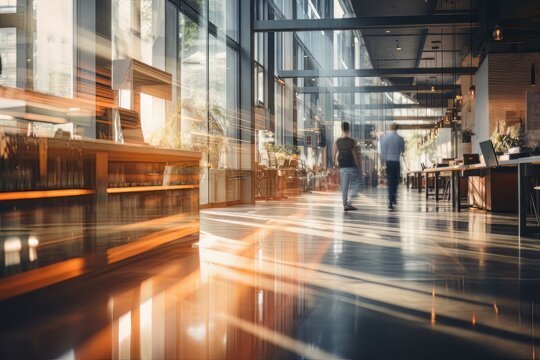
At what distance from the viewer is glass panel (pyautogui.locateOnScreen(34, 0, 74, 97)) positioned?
221 inches

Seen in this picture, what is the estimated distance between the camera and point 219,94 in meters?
12.1

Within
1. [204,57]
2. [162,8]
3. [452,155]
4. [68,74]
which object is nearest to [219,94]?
[204,57]

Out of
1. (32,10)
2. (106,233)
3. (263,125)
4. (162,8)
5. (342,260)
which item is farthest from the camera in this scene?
(263,125)

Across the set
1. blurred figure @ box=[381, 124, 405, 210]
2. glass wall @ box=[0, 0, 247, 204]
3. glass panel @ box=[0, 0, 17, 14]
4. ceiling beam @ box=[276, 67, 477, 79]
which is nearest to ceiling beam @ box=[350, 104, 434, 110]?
ceiling beam @ box=[276, 67, 477, 79]

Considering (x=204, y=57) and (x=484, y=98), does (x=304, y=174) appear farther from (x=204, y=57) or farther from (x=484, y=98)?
(x=204, y=57)

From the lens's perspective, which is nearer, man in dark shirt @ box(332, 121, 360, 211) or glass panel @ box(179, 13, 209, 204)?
glass panel @ box(179, 13, 209, 204)

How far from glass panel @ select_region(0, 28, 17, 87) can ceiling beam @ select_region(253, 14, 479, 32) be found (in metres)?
8.31

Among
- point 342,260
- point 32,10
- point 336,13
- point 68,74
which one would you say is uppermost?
point 336,13

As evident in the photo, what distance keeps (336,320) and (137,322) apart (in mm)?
814

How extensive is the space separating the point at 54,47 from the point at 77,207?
296 centimetres

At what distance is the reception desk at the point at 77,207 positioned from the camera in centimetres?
300

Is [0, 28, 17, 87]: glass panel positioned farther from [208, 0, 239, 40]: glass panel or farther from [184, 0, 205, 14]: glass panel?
[208, 0, 239, 40]: glass panel

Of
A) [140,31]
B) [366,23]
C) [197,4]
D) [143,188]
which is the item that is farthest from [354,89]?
[143,188]

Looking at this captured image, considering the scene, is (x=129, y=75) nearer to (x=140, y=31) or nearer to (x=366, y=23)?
(x=140, y=31)
